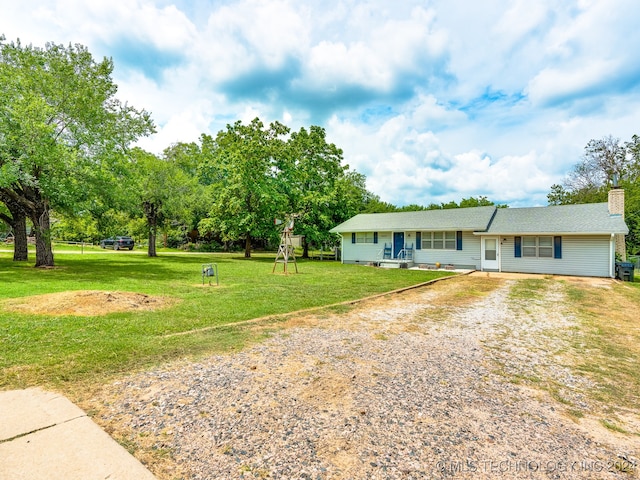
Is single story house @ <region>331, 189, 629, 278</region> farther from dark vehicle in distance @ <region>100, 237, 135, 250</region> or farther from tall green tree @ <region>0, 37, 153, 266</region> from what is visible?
dark vehicle in distance @ <region>100, 237, 135, 250</region>

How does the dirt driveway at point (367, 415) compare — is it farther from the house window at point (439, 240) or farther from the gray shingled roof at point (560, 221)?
the house window at point (439, 240)

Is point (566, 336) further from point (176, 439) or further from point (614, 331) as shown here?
point (176, 439)

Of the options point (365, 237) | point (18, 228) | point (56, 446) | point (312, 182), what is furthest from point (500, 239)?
point (18, 228)

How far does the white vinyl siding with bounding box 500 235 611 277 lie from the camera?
14672 millimetres

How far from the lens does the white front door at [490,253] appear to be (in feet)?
56.6

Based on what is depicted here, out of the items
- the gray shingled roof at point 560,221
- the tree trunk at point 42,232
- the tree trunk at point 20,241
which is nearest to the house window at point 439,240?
the gray shingled roof at point 560,221

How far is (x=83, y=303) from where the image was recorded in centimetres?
700

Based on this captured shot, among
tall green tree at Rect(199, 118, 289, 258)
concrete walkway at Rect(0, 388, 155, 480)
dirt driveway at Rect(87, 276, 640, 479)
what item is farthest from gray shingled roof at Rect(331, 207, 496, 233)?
concrete walkway at Rect(0, 388, 155, 480)

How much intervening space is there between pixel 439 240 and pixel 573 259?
637 cm

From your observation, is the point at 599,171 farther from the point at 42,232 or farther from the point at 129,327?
the point at 42,232

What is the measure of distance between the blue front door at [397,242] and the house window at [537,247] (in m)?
6.59

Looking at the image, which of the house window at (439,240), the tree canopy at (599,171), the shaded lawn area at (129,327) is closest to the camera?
the shaded lawn area at (129,327)

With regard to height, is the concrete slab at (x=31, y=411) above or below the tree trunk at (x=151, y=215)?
below

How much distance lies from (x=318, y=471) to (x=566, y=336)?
5.62m
